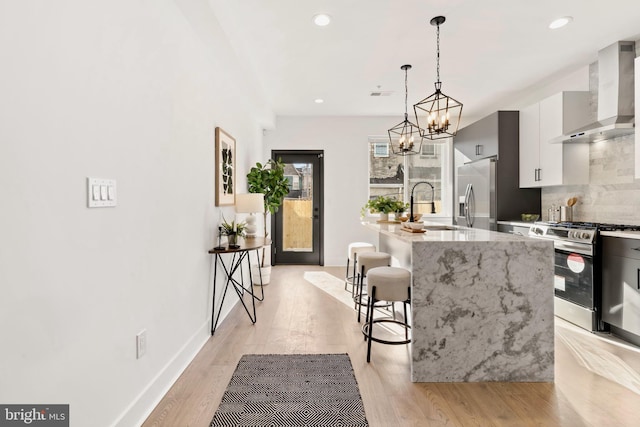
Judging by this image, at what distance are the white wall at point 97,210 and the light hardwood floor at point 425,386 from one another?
24cm

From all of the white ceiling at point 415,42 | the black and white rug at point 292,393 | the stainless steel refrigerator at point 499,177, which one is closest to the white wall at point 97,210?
the black and white rug at point 292,393

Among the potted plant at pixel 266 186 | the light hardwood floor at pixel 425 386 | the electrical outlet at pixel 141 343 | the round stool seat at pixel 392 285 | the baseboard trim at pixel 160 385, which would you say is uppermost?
the potted plant at pixel 266 186

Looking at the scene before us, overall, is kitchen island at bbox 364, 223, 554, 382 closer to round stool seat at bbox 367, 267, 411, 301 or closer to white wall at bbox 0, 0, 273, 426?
round stool seat at bbox 367, 267, 411, 301

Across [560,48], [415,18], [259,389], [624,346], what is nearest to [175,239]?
[259,389]

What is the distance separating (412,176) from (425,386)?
184 inches

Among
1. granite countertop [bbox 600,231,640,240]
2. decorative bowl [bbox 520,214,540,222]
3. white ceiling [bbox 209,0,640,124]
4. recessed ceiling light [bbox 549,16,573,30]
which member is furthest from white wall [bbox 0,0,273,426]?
decorative bowl [bbox 520,214,540,222]

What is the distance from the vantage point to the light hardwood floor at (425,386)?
1.91 metres

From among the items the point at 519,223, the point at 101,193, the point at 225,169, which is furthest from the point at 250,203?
the point at 519,223

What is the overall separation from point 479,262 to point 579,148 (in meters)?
2.74

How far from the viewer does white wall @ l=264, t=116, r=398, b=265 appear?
20.7 feet

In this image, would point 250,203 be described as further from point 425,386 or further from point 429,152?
point 429,152

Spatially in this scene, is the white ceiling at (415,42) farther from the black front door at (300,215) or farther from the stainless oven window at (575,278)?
the stainless oven window at (575,278)

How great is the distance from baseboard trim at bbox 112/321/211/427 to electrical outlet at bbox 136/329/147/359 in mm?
207

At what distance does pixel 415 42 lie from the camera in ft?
11.2
